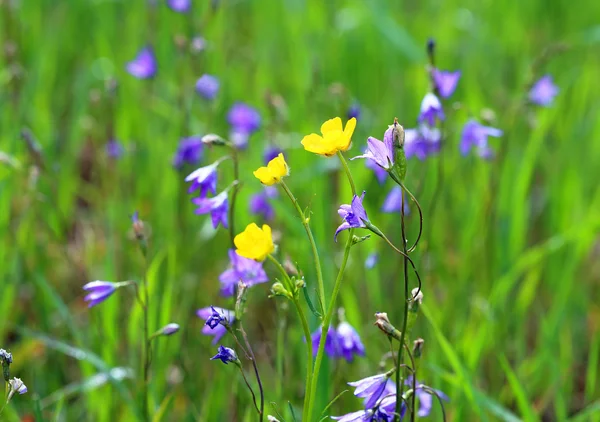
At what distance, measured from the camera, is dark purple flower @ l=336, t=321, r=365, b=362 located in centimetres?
196

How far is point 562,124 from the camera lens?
4.03m

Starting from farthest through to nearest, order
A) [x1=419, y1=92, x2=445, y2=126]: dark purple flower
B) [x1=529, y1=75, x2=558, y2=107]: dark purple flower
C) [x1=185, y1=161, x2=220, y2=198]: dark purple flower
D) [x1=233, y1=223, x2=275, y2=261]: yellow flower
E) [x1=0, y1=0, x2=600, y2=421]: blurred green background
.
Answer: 1. [x1=529, y1=75, x2=558, y2=107]: dark purple flower
2. [x1=0, y1=0, x2=600, y2=421]: blurred green background
3. [x1=419, y1=92, x2=445, y2=126]: dark purple flower
4. [x1=185, y1=161, x2=220, y2=198]: dark purple flower
5. [x1=233, y1=223, x2=275, y2=261]: yellow flower

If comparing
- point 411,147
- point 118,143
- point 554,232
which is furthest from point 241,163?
point 554,232

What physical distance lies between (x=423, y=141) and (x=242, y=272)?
0.95m

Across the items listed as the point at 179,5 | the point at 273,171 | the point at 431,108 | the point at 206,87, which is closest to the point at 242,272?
the point at 273,171

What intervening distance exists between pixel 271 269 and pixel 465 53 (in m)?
2.09

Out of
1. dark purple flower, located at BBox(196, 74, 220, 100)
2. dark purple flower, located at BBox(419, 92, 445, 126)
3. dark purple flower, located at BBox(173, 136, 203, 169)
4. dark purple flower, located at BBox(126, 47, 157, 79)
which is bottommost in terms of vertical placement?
dark purple flower, located at BBox(419, 92, 445, 126)

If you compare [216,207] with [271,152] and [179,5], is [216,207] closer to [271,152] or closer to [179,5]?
[271,152]

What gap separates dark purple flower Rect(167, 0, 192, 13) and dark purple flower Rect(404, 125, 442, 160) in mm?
1381

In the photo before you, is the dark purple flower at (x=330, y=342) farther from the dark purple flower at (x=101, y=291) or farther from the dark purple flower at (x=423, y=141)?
the dark purple flower at (x=423, y=141)

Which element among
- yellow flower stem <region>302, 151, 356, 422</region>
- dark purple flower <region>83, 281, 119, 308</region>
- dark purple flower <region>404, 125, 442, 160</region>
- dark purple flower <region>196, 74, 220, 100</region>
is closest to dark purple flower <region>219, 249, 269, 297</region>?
dark purple flower <region>83, 281, 119, 308</region>

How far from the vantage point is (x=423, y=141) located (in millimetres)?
2602

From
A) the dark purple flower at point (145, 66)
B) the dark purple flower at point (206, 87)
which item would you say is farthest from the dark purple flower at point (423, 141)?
the dark purple flower at point (145, 66)

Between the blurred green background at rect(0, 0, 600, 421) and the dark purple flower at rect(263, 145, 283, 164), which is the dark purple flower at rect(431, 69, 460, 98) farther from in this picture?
the dark purple flower at rect(263, 145, 283, 164)
